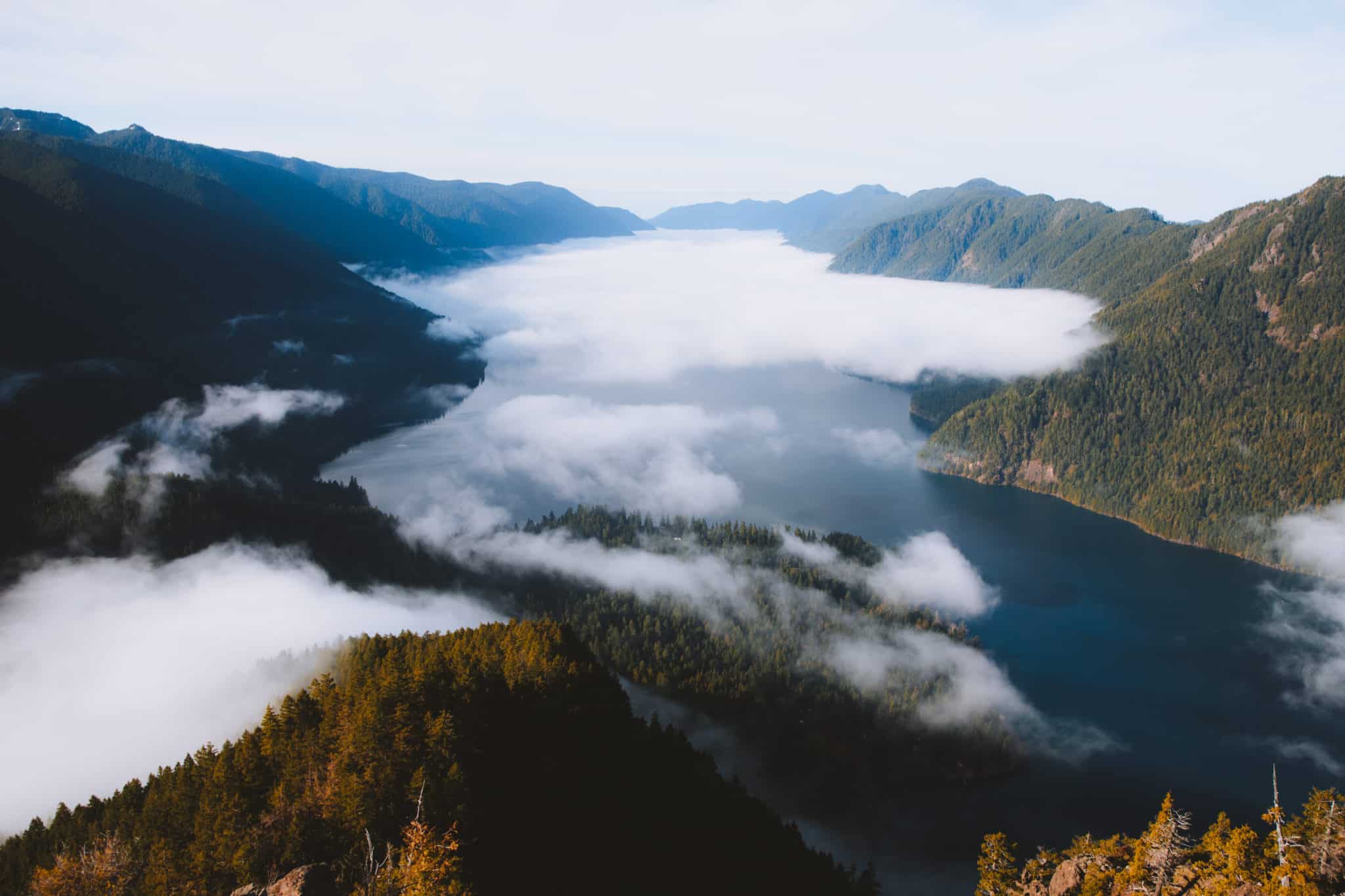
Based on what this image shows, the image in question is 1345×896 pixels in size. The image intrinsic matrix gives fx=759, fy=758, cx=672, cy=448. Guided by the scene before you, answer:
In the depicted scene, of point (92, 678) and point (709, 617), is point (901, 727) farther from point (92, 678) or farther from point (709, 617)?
point (92, 678)

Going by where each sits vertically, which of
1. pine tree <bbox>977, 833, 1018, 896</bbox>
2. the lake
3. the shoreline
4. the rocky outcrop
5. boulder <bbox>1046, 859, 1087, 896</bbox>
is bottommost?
the lake

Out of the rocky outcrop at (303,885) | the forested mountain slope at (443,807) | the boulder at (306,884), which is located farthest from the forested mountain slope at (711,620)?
the boulder at (306,884)

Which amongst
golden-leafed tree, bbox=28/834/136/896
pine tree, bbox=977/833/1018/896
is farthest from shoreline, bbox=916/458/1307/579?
golden-leafed tree, bbox=28/834/136/896

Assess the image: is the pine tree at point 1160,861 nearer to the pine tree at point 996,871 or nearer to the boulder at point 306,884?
the pine tree at point 996,871

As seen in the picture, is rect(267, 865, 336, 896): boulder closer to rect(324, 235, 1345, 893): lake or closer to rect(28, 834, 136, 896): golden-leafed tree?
rect(28, 834, 136, 896): golden-leafed tree

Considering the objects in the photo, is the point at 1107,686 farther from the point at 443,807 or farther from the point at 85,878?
the point at 85,878

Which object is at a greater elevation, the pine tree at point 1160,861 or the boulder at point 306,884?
the pine tree at point 1160,861
